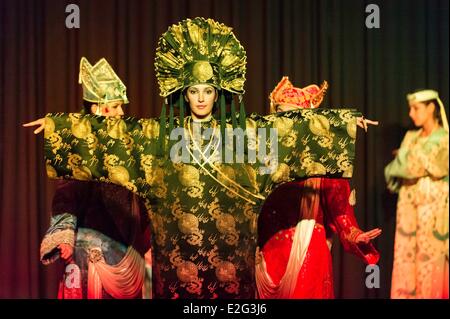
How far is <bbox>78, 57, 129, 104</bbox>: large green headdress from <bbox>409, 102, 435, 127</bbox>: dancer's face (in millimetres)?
1544

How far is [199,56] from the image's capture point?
3420 mm

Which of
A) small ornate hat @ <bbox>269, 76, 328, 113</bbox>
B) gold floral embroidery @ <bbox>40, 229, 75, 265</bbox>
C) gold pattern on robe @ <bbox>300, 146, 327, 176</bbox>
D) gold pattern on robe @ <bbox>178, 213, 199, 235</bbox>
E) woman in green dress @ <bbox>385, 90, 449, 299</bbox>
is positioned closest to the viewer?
gold pattern on robe @ <bbox>178, 213, 199, 235</bbox>

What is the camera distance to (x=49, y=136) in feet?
11.1

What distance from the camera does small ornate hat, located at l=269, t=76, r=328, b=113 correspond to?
13.3ft

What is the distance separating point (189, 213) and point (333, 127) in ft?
2.34

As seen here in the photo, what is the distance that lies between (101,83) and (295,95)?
992 millimetres

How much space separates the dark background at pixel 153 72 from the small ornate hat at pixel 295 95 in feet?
0.98

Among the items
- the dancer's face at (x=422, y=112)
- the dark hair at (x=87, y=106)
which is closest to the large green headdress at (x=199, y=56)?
the dark hair at (x=87, y=106)

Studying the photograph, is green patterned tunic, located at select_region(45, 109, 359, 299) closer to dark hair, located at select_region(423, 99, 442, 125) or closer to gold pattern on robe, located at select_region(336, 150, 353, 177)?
gold pattern on robe, located at select_region(336, 150, 353, 177)

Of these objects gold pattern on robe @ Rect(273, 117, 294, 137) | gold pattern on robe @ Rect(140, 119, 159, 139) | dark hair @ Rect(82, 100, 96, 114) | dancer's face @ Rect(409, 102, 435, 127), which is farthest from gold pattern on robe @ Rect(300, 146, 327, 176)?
dark hair @ Rect(82, 100, 96, 114)

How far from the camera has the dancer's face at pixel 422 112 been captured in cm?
431

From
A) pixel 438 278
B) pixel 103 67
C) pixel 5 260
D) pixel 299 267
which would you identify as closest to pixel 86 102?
pixel 103 67

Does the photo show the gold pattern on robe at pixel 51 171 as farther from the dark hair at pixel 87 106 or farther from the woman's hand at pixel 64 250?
the dark hair at pixel 87 106

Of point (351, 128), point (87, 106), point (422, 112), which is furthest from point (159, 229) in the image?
point (422, 112)
